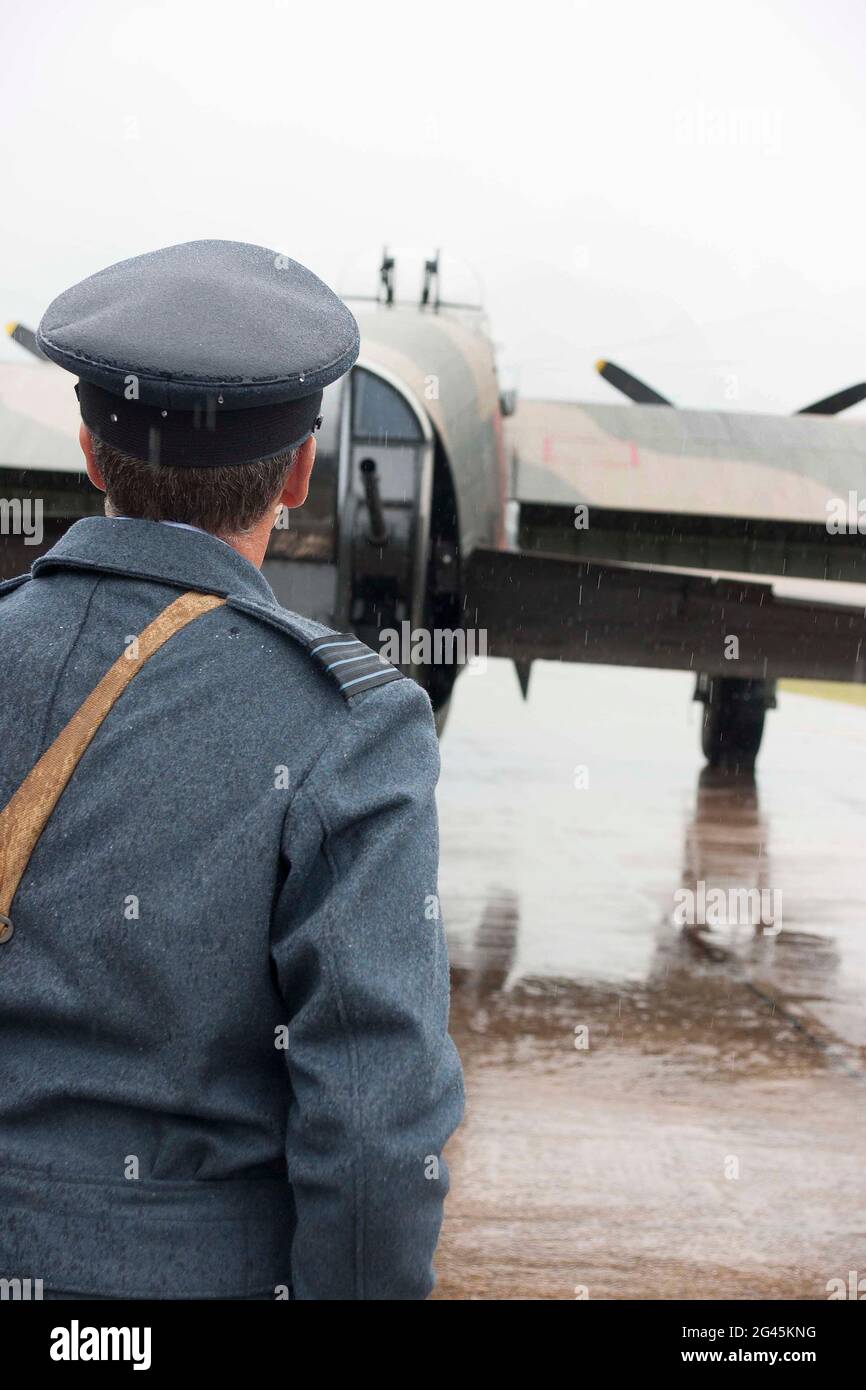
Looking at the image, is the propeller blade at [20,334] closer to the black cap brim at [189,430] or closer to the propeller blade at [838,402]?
the propeller blade at [838,402]

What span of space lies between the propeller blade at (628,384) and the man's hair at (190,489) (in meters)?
12.7

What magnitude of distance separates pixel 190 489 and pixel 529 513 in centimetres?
928

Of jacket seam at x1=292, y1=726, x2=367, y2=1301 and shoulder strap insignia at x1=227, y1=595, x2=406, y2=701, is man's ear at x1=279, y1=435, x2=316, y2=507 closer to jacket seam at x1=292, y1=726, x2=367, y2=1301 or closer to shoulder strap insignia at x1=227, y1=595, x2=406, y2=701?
shoulder strap insignia at x1=227, y1=595, x2=406, y2=701

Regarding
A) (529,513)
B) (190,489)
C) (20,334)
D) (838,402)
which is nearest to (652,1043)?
(190,489)

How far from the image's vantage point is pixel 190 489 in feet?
4.70

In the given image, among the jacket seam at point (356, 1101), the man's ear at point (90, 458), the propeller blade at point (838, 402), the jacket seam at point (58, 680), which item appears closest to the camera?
the jacket seam at point (356, 1101)

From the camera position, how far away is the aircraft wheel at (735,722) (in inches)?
541

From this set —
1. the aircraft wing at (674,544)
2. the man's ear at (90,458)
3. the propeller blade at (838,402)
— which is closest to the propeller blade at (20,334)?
the aircraft wing at (674,544)

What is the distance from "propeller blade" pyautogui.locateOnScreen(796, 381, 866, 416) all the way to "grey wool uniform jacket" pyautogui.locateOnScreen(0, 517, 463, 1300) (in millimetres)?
12480

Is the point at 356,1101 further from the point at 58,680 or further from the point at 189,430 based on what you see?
the point at 189,430

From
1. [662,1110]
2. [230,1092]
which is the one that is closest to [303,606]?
[662,1110]

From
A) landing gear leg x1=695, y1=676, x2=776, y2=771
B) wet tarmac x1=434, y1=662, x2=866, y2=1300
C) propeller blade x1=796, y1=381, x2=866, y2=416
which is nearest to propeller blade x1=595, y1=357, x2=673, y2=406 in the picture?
propeller blade x1=796, y1=381, x2=866, y2=416

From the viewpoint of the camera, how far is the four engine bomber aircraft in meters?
6.44
